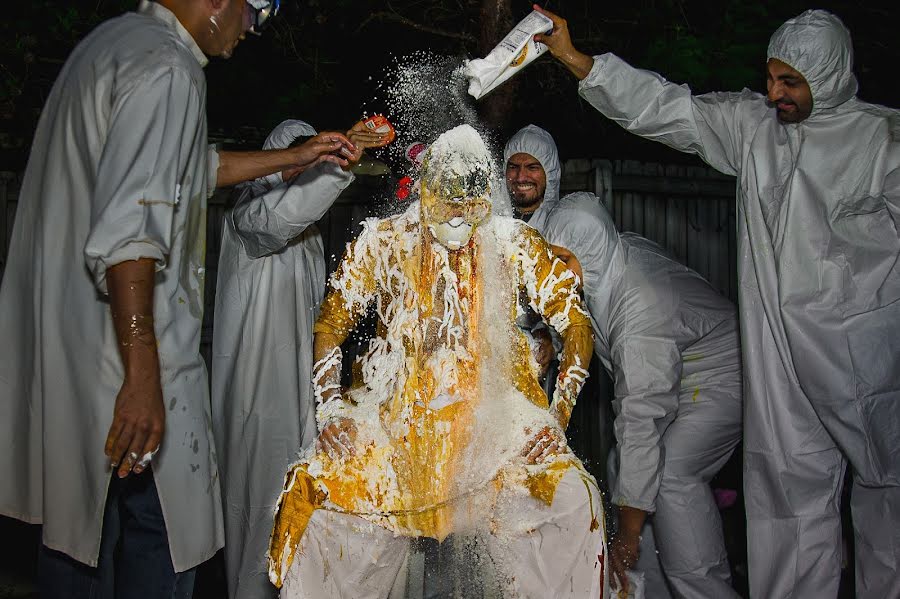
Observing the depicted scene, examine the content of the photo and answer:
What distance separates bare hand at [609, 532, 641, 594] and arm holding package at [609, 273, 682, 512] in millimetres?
144

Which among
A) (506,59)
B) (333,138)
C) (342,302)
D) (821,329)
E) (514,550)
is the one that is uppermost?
(506,59)

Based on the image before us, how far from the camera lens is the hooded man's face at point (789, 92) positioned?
386 cm

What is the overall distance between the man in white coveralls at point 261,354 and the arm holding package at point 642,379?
4.51ft

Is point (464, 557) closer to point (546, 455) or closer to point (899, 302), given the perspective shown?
point (546, 455)

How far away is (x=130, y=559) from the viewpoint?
91.0 inches

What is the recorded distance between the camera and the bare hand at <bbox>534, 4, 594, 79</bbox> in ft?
12.5

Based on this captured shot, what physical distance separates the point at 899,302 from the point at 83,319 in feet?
9.92

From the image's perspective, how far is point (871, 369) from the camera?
3.70 metres

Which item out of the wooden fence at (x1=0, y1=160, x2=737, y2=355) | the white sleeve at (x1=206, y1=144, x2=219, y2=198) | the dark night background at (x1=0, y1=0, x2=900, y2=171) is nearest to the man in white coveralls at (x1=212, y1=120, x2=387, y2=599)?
the white sleeve at (x1=206, y1=144, x2=219, y2=198)

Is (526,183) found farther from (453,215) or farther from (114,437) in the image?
(114,437)

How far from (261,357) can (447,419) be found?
4.48ft

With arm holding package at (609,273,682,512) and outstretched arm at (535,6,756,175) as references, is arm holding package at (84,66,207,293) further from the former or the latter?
arm holding package at (609,273,682,512)

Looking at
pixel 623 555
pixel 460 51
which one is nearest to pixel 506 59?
pixel 623 555

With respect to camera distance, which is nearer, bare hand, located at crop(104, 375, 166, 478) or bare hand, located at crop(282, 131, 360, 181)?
bare hand, located at crop(104, 375, 166, 478)
